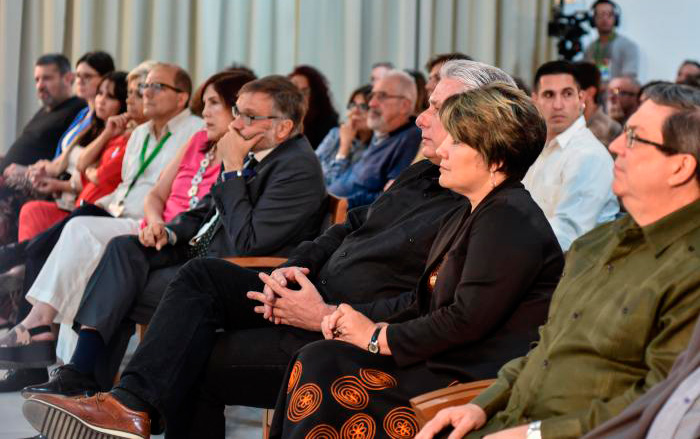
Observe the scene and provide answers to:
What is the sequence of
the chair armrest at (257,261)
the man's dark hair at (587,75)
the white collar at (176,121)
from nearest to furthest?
the chair armrest at (257,261) → the man's dark hair at (587,75) → the white collar at (176,121)

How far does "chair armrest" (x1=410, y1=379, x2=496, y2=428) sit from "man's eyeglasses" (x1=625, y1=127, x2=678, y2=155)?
54 centimetres

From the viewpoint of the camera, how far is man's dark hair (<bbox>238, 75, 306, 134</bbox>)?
342 cm

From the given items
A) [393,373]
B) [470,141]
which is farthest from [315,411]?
[470,141]

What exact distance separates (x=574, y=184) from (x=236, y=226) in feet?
3.90

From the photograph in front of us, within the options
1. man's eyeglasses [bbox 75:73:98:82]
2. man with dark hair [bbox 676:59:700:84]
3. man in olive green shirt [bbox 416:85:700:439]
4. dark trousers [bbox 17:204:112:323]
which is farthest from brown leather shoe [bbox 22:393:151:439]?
man with dark hair [bbox 676:59:700:84]

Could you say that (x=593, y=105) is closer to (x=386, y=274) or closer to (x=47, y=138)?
(x=386, y=274)

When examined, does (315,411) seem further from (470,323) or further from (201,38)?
(201,38)

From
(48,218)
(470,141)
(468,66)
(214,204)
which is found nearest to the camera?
(470,141)

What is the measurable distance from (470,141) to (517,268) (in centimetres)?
30

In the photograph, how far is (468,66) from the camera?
2547 millimetres

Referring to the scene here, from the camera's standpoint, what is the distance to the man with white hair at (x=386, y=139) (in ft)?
15.6

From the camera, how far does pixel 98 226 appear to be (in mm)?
3914

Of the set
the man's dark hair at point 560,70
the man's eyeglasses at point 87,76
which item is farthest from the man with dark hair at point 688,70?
the man's eyeglasses at point 87,76

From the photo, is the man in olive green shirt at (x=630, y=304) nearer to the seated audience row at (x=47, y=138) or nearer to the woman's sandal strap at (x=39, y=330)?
the woman's sandal strap at (x=39, y=330)
